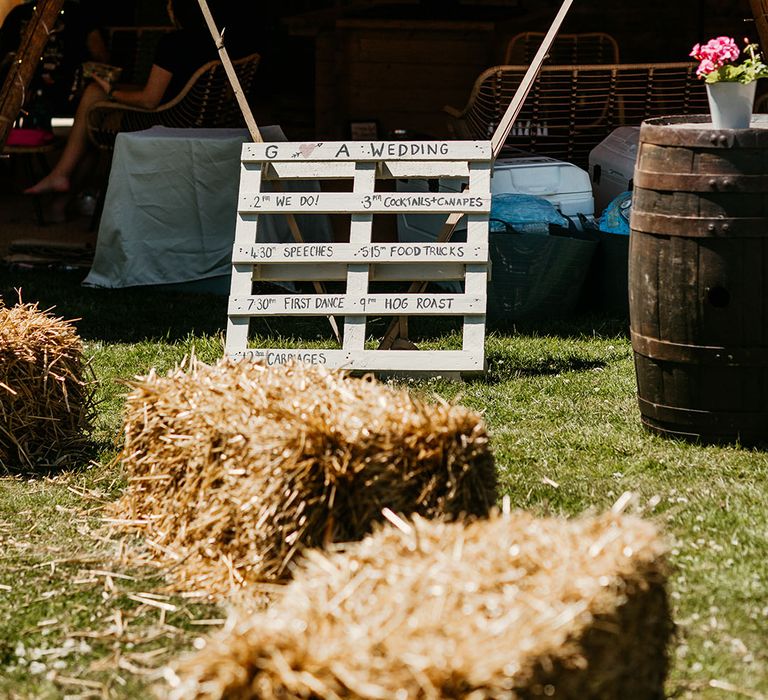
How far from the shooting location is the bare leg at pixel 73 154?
8867mm

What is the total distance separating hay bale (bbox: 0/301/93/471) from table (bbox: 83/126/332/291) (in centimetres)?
275

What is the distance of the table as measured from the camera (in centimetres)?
705

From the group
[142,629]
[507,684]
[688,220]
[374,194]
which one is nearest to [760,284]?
[688,220]

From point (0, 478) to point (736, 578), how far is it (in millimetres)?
2447

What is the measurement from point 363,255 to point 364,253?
0.4 inches

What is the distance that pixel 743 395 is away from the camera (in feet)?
13.7

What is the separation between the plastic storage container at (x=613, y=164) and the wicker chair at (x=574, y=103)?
0.78ft

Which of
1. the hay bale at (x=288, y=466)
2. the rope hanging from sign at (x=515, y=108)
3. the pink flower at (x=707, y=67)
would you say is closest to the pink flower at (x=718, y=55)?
the pink flower at (x=707, y=67)

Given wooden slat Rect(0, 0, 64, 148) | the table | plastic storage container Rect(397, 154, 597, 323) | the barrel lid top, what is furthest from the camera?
the table

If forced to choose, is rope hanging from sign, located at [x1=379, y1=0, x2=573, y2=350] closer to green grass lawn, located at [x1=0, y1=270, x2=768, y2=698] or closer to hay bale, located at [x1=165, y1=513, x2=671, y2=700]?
green grass lawn, located at [x1=0, y1=270, x2=768, y2=698]

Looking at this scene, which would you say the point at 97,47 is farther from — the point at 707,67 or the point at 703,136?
the point at 703,136

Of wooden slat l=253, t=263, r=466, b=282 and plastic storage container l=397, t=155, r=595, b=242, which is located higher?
plastic storage container l=397, t=155, r=595, b=242

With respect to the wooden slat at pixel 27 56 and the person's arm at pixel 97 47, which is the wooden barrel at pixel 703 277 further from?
the person's arm at pixel 97 47

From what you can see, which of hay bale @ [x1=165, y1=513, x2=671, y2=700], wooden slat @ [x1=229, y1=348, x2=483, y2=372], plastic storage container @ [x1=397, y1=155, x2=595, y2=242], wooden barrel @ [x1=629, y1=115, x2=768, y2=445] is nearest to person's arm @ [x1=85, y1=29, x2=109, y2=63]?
plastic storage container @ [x1=397, y1=155, x2=595, y2=242]
